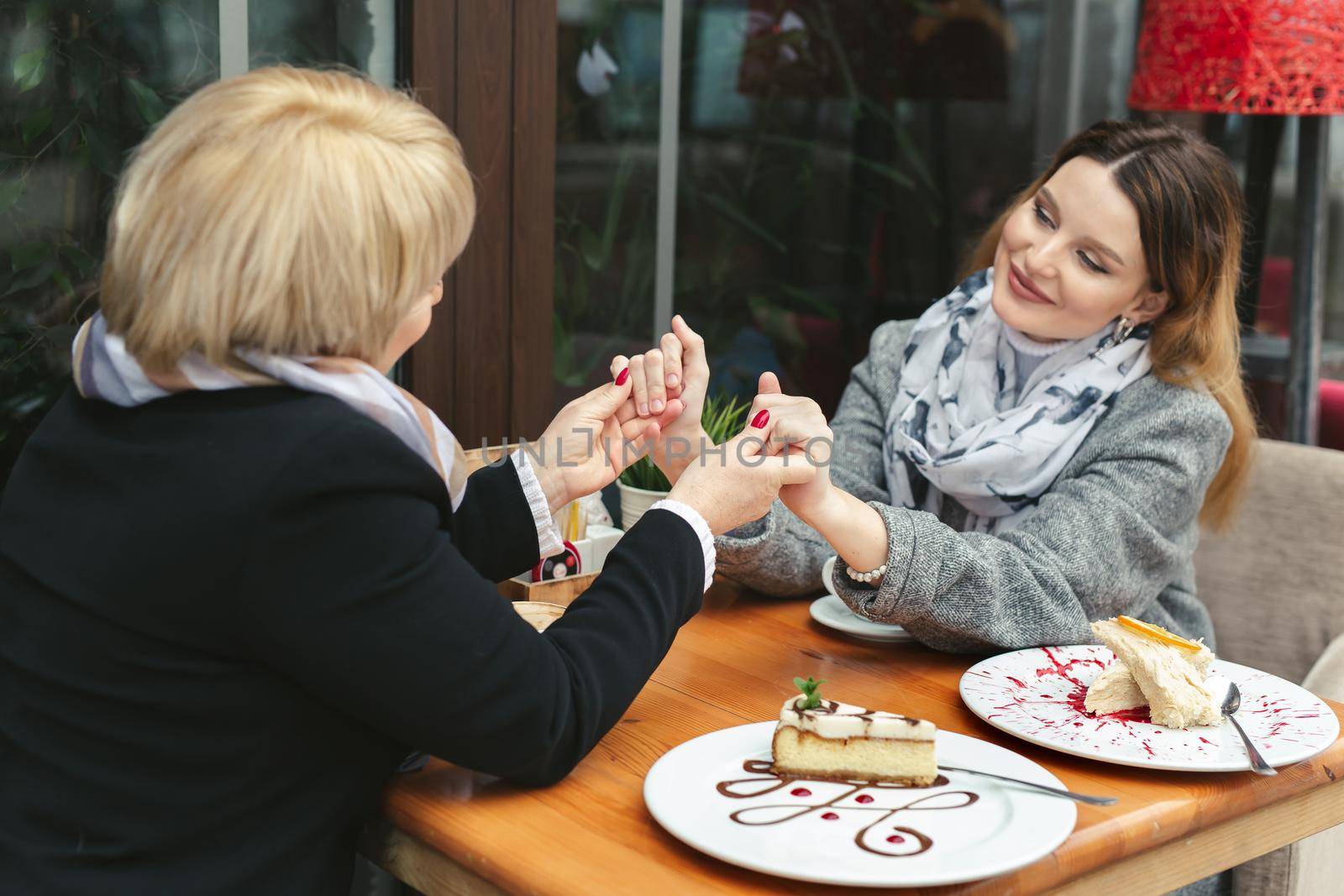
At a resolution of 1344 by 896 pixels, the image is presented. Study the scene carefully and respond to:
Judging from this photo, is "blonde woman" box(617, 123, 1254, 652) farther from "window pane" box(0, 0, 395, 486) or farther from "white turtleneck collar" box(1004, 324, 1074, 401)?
"window pane" box(0, 0, 395, 486)

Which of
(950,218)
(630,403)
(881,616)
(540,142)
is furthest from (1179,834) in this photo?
(950,218)

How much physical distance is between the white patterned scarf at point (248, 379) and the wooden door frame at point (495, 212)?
111 cm

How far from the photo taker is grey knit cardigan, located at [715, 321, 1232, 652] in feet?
4.70

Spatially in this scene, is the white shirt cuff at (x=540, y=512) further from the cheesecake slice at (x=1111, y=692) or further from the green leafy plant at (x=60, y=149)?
the green leafy plant at (x=60, y=149)

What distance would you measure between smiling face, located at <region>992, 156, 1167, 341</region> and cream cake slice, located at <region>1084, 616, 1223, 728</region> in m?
0.57

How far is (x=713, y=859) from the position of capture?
3.26 feet

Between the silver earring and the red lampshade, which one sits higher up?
the red lampshade

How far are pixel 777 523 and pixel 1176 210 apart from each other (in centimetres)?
66

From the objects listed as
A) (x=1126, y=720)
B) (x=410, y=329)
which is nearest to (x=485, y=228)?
(x=410, y=329)

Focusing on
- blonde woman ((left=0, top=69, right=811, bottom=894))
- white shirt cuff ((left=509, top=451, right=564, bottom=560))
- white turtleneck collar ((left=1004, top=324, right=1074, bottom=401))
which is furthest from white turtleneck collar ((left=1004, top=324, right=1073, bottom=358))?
blonde woman ((left=0, top=69, right=811, bottom=894))

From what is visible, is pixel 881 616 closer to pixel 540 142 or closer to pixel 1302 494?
pixel 1302 494

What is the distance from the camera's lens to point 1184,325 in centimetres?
171

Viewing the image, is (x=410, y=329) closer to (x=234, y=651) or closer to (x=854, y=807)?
(x=234, y=651)

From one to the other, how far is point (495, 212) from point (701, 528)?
1.16 metres
